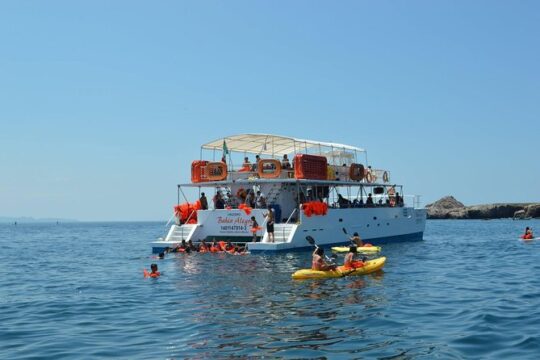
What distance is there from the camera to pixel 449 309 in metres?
14.2

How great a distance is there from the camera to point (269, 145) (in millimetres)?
36344

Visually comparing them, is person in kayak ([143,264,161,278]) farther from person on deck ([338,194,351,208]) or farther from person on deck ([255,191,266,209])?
person on deck ([338,194,351,208])

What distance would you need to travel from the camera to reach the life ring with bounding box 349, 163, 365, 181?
35469 millimetres

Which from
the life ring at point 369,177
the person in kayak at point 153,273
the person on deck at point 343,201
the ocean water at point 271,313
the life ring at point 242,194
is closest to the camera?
the ocean water at point 271,313

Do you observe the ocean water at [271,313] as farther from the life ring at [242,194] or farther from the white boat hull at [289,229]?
the life ring at [242,194]

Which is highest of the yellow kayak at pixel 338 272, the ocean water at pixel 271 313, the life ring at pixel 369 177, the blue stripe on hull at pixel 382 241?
the life ring at pixel 369 177

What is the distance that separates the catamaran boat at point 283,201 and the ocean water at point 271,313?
5.83 m

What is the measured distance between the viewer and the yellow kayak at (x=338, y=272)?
64.5ft

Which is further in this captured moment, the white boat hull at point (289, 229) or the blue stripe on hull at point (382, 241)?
the white boat hull at point (289, 229)

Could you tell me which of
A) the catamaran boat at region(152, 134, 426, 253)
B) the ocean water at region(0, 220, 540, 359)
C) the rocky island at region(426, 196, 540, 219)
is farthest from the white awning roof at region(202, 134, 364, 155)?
the rocky island at region(426, 196, 540, 219)

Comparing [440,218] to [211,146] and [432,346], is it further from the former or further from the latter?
[432,346]

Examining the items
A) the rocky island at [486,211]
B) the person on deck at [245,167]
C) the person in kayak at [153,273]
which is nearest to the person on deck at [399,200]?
the person on deck at [245,167]

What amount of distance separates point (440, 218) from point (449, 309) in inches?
4765

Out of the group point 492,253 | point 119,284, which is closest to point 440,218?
point 492,253
